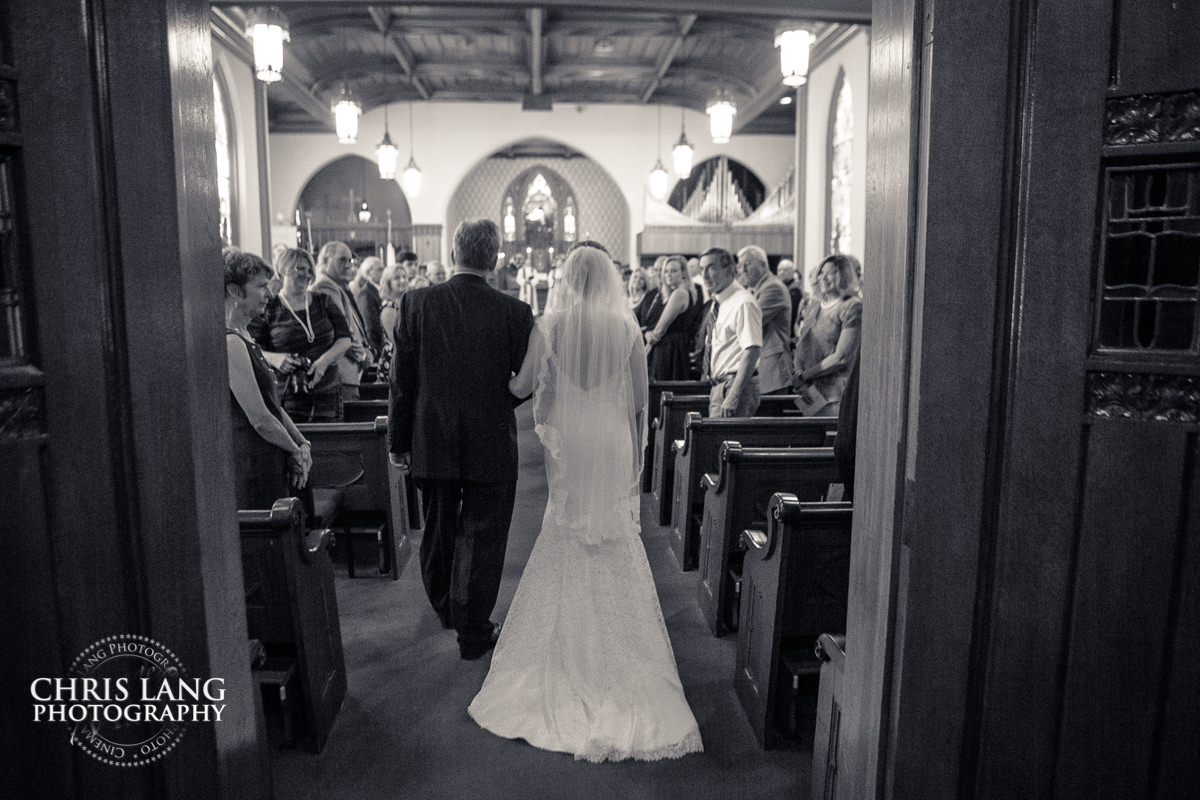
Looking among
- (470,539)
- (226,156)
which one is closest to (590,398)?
(470,539)

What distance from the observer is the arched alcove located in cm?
1577

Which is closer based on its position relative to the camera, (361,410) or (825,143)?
(361,410)

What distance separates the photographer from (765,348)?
485 centimetres

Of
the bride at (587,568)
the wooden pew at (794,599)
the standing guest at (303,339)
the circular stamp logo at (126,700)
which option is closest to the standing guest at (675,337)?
the standing guest at (303,339)

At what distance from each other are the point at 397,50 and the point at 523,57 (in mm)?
1799

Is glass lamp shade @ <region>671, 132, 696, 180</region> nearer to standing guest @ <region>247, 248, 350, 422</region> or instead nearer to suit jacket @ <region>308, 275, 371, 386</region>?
suit jacket @ <region>308, 275, 371, 386</region>

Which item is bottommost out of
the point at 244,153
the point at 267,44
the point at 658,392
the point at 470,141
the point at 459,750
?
the point at 459,750

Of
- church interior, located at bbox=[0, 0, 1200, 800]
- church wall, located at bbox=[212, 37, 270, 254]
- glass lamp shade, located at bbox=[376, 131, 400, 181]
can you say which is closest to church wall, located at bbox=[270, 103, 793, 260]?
glass lamp shade, located at bbox=[376, 131, 400, 181]

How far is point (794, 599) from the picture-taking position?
259 centimetres

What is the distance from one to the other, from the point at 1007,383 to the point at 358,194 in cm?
1648

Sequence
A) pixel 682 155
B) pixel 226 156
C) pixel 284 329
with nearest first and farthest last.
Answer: pixel 284 329 → pixel 226 156 → pixel 682 155

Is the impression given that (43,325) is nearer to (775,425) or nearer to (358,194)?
(775,425)

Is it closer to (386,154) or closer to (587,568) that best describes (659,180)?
(386,154)

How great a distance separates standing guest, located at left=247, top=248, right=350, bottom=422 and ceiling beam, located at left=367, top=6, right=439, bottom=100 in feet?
16.3
